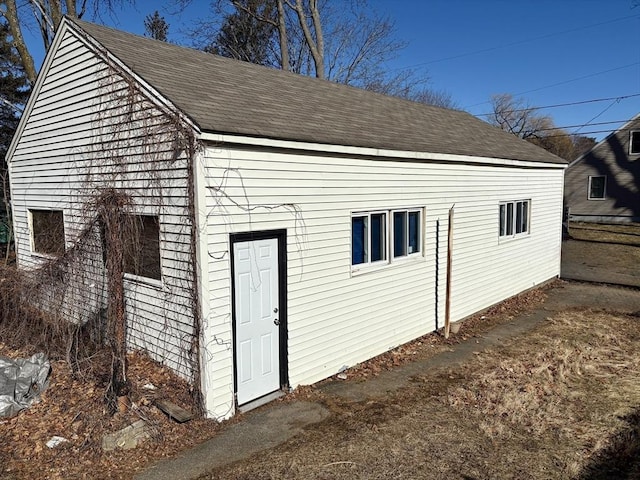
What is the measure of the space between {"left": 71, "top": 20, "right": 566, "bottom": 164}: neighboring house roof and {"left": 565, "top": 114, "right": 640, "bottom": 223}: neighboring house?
22.1m

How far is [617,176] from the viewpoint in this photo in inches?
1204

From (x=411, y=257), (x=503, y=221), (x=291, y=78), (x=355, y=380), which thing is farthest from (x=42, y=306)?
(x=503, y=221)

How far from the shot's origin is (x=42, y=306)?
6.89 metres

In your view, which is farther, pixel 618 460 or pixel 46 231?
pixel 46 231

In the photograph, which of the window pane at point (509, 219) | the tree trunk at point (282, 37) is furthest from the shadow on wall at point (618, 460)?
the tree trunk at point (282, 37)

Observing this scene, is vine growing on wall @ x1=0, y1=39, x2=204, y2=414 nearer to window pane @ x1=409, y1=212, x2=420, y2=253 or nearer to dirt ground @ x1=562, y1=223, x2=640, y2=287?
window pane @ x1=409, y1=212, x2=420, y2=253

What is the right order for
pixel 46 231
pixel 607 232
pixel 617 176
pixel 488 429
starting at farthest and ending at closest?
pixel 617 176 → pixel 607 232 → pixel 46 231 → pixel 488 429

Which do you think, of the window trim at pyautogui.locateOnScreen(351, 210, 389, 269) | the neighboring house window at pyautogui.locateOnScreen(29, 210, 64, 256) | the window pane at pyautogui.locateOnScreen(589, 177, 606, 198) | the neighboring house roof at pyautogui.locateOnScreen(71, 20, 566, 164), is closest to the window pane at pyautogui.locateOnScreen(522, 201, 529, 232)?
the neighboring house roof at pyautogui.locateOnScreen(71, 20, 566, 164)

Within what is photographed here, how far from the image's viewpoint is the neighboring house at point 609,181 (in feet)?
98.4

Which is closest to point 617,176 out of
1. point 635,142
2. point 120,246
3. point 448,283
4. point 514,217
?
point 635,142

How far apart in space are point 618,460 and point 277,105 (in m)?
6.70

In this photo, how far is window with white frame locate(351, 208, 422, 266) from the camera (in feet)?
25.9

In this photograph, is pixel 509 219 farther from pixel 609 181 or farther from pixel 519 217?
pixel 609 181

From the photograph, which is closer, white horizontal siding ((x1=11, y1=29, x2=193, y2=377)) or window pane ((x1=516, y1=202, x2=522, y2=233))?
white horizontal siding ((x1=11, y1=29, x2=193, y2=377))
